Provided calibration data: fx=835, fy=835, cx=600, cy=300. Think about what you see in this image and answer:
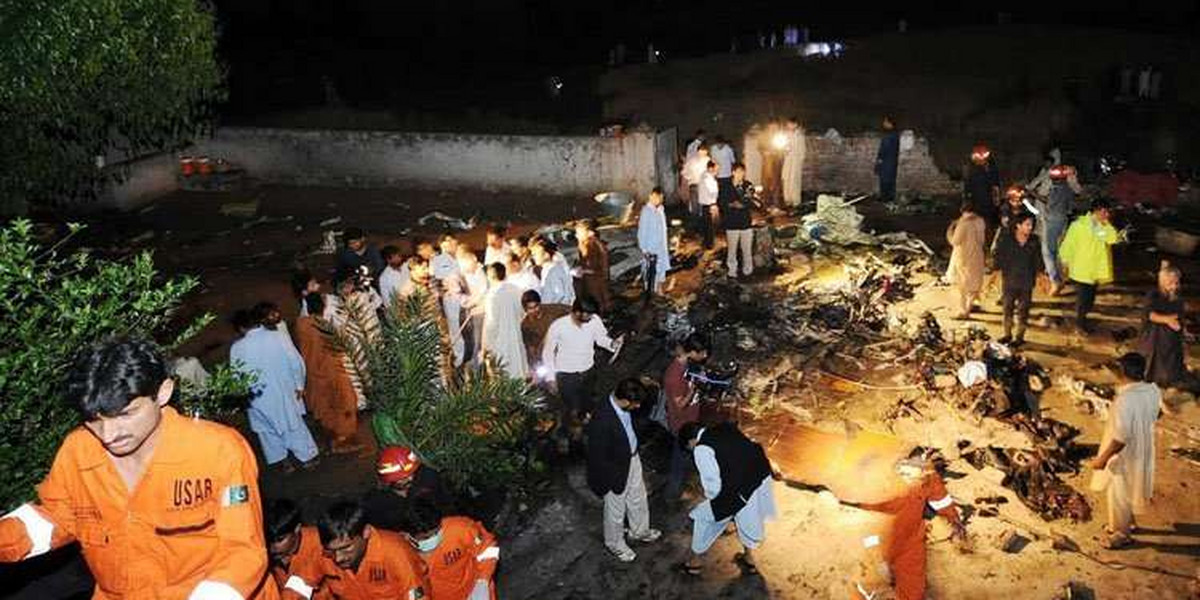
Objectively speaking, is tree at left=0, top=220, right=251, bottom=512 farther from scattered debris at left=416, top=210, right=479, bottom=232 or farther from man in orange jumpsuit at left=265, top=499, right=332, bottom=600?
scattered debris at left=416, top=210, right=479, bottom=232

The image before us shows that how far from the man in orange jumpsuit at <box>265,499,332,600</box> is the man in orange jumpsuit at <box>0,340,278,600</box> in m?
1.22

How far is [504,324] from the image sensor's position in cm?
905

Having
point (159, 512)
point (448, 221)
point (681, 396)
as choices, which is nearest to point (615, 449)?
point (681, 396)


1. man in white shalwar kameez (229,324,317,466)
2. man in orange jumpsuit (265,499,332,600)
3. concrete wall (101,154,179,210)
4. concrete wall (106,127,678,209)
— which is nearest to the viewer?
man in orange jumpsuit (265,499,332,600)

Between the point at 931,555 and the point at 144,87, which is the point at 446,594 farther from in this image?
the point at 144,87

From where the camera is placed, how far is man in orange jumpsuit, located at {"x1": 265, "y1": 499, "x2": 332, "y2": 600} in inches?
184

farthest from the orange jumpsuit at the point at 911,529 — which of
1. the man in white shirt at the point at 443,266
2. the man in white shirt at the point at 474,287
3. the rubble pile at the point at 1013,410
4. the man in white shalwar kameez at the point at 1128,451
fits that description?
the man in white shirt at the point at 443,266

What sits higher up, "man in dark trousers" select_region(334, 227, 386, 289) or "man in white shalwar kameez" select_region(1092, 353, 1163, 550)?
"man in dark trousers" select_region(334, 227, 386, 289)

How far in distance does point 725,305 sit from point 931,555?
565 centimetres

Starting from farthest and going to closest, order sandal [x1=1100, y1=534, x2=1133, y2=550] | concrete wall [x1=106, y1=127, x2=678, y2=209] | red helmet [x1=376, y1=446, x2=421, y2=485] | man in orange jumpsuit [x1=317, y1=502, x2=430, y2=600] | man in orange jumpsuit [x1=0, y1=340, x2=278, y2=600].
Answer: concrete wall [x1=106, y1=127, x2=678, y2=209], sandal [x1=1100, y1=534, x2=1133, y2=550], red helmet [x1=376, y1=446, x2=421, y2=485], man in orange jumpsuit [x1=317, y1=502, x2=430, y2=600], man in orange jumpsuit [x1=0, y1=340, x2=278, y2=600]

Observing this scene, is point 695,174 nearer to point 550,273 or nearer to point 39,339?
point 550,273

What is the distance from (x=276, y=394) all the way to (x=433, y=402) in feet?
6.32

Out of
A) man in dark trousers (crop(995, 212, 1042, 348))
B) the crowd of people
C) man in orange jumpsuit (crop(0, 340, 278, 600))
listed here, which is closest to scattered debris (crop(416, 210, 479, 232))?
the crowd of people

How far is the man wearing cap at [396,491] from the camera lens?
538 centimetres
